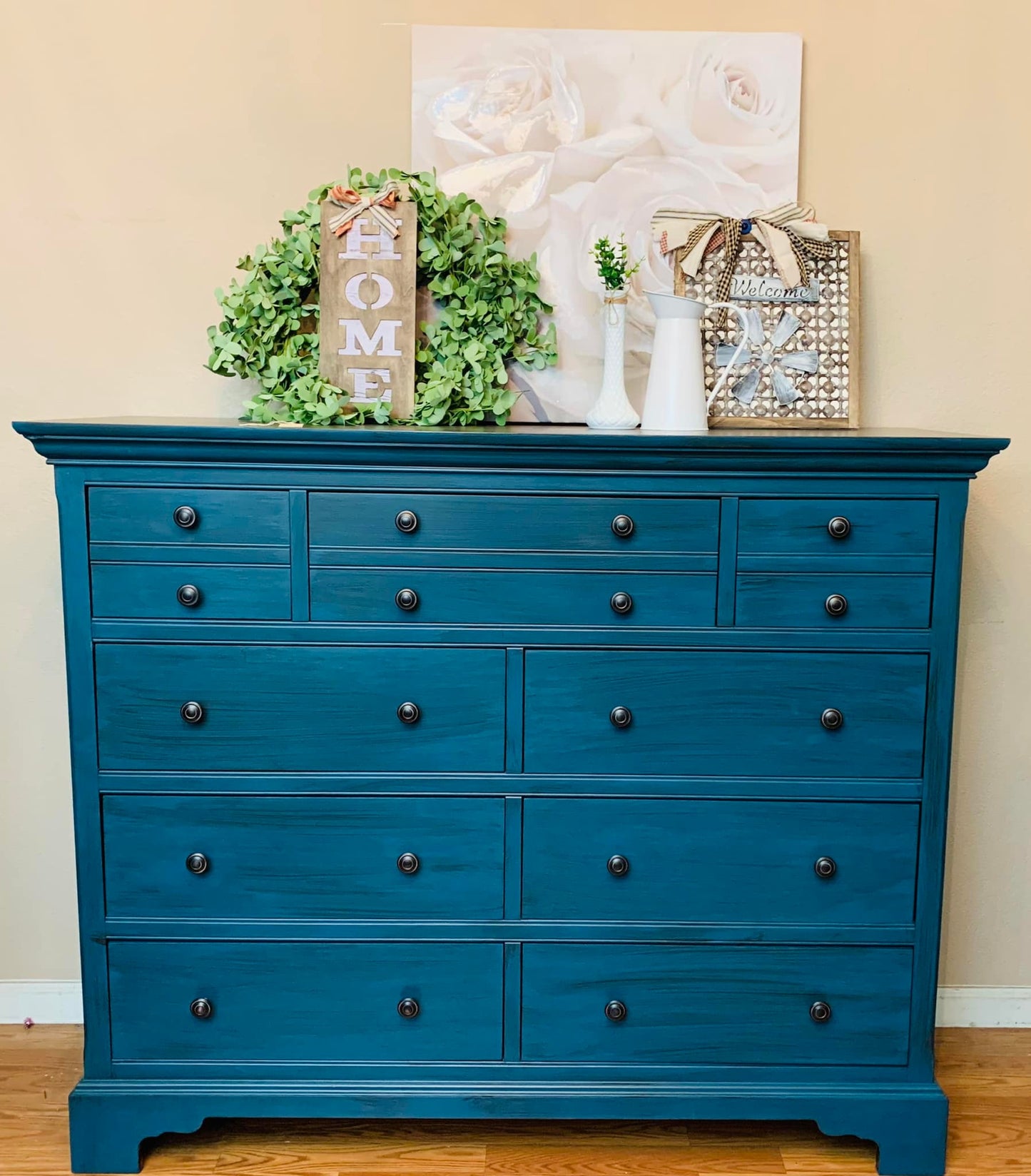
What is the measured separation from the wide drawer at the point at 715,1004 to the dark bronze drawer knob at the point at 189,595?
2.75ft

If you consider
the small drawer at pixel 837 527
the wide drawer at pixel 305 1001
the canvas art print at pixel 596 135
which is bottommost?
the wide drawer at pixel 305 1001

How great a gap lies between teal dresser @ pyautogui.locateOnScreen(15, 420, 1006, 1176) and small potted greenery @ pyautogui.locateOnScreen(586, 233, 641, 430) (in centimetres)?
22

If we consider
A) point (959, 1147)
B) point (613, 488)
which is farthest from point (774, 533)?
point (959, 1147)

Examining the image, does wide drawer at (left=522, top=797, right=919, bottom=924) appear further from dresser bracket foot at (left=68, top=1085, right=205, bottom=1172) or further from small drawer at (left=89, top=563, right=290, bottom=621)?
dresser bracket foot at (left=68, top=1085, right=205, bottom=1172)

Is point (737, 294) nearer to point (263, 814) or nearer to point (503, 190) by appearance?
point (503, 190)

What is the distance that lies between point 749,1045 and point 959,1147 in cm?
48

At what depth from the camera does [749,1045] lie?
190 centimetres

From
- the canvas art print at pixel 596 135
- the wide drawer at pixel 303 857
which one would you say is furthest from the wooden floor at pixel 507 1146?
the canvas art print at pixel 596 135

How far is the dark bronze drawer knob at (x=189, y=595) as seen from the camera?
1.77 metres

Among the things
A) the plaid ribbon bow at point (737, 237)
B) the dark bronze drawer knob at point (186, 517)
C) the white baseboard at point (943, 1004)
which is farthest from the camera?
the white baseboard at point (943, 1004)

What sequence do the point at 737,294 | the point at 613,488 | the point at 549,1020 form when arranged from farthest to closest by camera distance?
the point at 737,294
the point at 549,1020
the point at 613,488

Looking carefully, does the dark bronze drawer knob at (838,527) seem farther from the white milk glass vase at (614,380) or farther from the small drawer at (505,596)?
the white milk glass vase at (614,380)

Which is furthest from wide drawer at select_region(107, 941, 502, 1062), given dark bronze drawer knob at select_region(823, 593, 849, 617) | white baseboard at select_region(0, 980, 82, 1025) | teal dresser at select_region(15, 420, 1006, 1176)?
dark bronze drawer knob at select_region(823, 593, 849, 617)

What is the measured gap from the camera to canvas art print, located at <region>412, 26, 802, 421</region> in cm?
211
